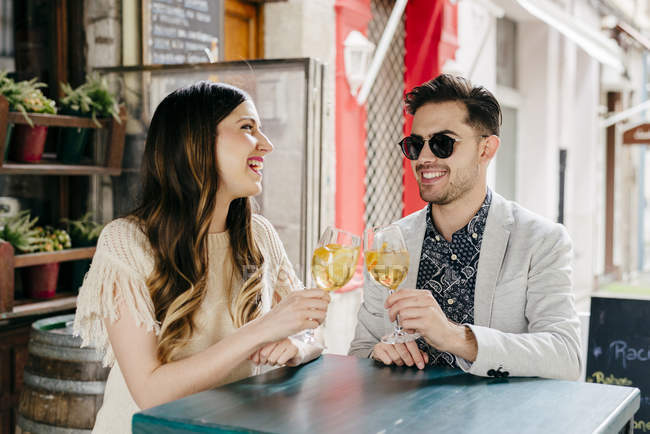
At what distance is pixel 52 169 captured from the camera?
3289 mm

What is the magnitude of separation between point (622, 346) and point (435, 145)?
1.19 meters

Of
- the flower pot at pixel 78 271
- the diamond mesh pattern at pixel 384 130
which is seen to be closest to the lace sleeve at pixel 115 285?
the flower pot at pixel 78 271

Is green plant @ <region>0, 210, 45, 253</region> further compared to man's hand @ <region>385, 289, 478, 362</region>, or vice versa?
green plant @ <region>0, 210, 45, 253</region>

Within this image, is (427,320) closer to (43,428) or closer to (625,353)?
(625,353)

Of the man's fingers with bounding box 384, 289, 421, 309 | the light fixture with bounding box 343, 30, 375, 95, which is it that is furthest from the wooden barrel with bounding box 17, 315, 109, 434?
the light fixture with bounding box 343, 30, 375, 95

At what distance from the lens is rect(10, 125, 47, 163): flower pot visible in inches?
126

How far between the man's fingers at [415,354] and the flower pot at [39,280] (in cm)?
202

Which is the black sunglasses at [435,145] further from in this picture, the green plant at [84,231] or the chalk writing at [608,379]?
the green plant at [84,231]

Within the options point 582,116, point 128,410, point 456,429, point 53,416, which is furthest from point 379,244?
point 582,116

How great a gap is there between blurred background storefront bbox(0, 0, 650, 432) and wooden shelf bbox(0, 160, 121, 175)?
23 millimetres

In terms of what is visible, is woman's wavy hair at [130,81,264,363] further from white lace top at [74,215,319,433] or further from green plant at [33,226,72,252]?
green plant at [33,226,72,252]

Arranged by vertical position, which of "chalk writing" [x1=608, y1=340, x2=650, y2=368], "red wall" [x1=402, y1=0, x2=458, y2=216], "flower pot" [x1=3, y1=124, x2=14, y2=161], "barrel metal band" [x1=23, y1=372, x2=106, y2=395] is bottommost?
"barrel metal band" [x1=23, y1=372, x2=106, y2=395]

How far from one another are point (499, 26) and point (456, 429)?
753 centimetres

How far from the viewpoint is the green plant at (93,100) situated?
Answer: 3422mm
